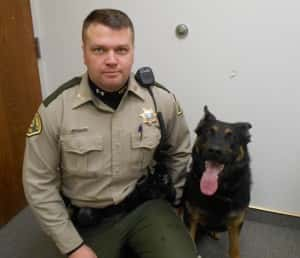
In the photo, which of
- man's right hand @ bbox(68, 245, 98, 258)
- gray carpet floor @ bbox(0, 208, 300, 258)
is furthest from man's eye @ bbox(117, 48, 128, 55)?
gray carpet floor @ bbox(0, 208, 300, 258)

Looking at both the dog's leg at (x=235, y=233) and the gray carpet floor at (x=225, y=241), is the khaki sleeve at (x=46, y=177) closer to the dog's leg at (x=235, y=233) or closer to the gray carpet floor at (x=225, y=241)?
the gray carpet floor at (x=225, y=241)

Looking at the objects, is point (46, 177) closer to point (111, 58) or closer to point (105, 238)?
point (105, 238)

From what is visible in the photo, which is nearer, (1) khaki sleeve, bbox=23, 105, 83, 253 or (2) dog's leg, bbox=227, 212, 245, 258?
(1) khaki sleeve, bbox=23, 105, 83, 253

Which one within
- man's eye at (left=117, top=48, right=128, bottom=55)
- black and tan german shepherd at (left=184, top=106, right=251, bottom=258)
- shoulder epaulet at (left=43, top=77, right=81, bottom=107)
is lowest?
black and tan german shepherd at (left=184, top=106, right=251, bottom=258)

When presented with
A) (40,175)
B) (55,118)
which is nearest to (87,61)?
(55,118)

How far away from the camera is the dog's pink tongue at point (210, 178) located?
1.48 metres

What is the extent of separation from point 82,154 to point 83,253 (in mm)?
369

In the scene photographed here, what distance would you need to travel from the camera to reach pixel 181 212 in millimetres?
1746

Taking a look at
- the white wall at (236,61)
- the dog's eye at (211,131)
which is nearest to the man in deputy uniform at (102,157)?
the dog's eye at (211,131)

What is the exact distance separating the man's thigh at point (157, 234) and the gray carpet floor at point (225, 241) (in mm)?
483

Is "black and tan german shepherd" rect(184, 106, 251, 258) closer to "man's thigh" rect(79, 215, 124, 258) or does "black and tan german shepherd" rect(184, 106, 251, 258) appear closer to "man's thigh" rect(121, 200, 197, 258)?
"man's thigh" rect(121, 200, 197, 258)

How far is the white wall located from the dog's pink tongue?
0.45 metres

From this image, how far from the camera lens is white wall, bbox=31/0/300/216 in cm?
166

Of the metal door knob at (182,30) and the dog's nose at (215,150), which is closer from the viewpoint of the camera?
the dog's nose at (215,150)
